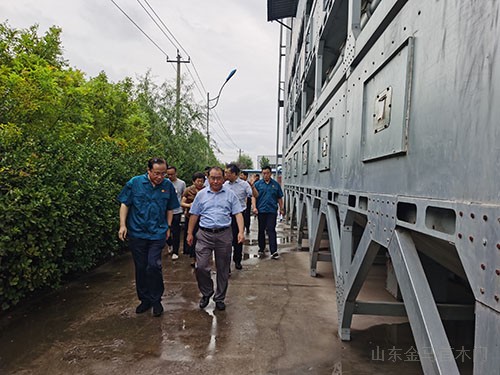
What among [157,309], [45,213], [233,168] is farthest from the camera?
[233,168]

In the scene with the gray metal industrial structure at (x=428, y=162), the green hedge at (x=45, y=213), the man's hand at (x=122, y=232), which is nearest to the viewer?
the gray metal industrial structure at (x=428, y=162)

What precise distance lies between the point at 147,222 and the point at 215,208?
74cm

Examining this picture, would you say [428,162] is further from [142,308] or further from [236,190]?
[236,190]

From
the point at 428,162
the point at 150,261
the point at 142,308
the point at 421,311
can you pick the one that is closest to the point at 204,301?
the point at 142,308

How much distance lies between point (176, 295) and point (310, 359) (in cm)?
210

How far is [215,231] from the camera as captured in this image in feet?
12.8

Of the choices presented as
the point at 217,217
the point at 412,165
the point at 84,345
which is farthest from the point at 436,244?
the point at 84,345

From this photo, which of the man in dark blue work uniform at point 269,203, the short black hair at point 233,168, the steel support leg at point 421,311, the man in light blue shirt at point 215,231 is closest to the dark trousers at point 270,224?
the man in dark blue work uniform at point 269,203

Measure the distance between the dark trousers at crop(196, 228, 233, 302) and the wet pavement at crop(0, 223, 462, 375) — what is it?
253 millimetres

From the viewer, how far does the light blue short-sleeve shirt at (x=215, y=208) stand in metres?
3.91

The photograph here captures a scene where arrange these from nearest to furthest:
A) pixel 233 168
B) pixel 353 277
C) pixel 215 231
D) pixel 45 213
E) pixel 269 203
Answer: pixel 353 277, pixel 45 213, pixel 215 231, pixel 233 168, pixel 269 203

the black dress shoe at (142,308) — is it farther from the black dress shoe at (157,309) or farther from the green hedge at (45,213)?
the green hedge at (45,213)

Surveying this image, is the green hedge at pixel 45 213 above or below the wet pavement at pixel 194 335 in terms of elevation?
above

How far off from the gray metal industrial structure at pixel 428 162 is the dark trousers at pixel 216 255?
1332 mm
